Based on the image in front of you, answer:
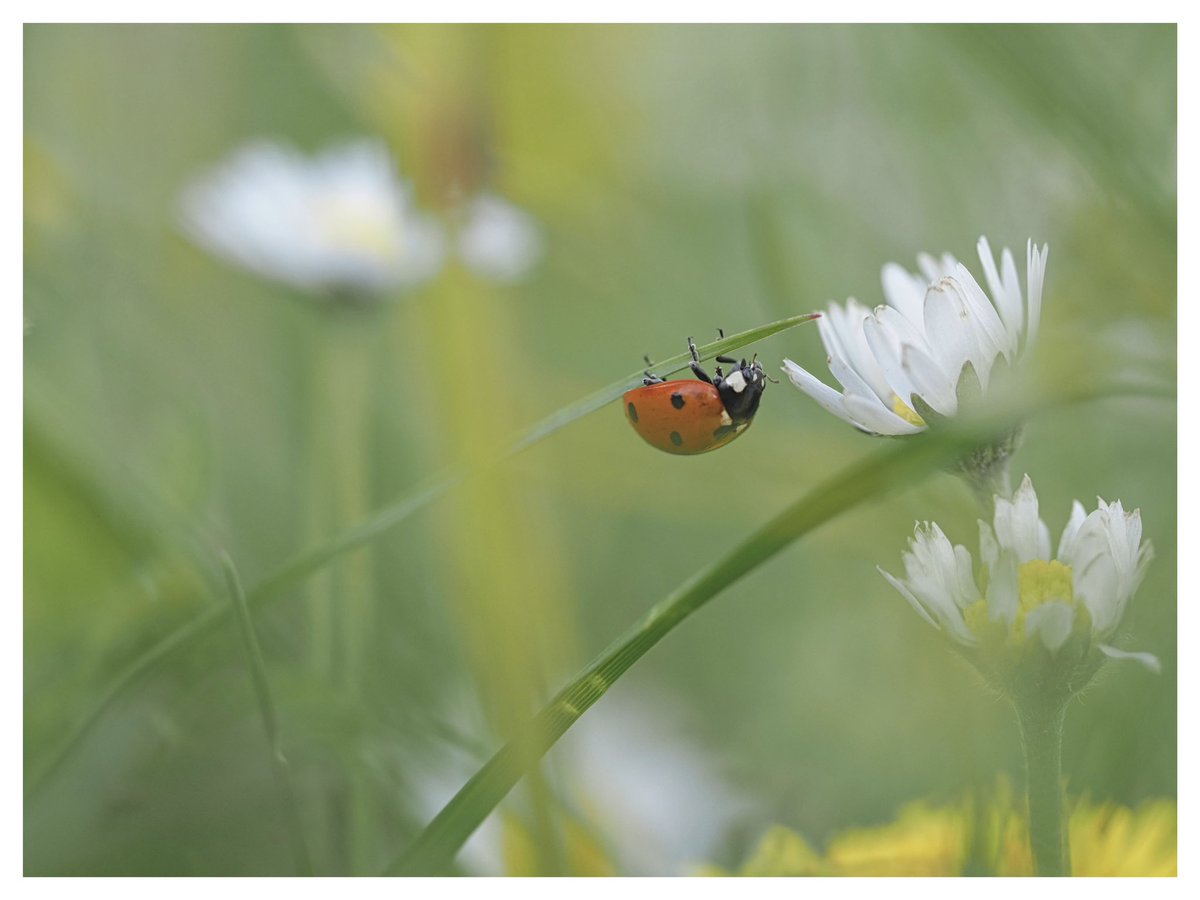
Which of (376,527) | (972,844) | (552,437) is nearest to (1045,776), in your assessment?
(972,844)

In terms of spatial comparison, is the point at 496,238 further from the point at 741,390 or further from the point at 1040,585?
the point at 1040,585

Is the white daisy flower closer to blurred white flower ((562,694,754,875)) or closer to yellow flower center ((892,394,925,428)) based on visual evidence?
yellow flower center ((892,394,925,428))

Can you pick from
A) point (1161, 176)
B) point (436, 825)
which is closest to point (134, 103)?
point (436, 825)

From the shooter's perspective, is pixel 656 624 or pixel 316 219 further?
pixel 316 219

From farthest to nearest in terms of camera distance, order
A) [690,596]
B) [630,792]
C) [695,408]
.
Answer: [630,792] < [695,408] < [690,596]
